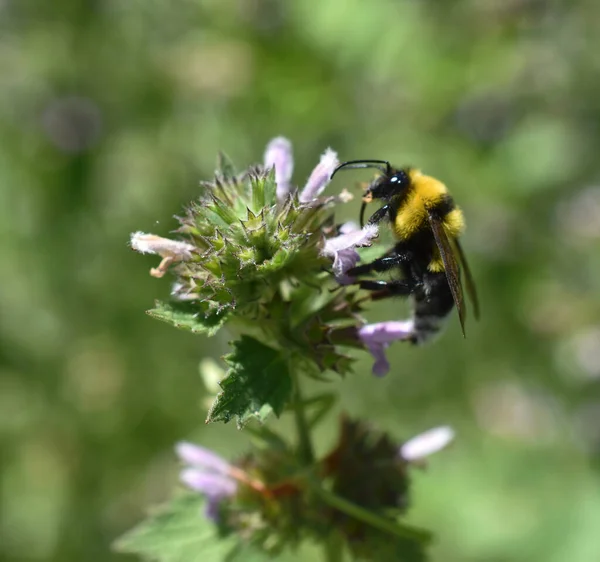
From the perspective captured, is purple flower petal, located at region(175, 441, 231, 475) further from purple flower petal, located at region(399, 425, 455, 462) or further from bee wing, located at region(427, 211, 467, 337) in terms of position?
bee wing, located at region(427, 211, 467, 337)

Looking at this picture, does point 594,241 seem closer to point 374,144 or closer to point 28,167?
point 374,144

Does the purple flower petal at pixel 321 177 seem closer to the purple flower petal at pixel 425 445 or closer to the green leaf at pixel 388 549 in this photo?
the purple flower petal at pixel 425 445

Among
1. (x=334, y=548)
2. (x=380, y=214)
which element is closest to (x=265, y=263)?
(x=380, y=214)

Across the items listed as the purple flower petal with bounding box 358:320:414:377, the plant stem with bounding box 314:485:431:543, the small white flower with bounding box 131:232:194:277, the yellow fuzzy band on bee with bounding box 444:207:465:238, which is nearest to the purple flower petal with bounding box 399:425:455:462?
the plant stem with bounding box 314:485:431:543

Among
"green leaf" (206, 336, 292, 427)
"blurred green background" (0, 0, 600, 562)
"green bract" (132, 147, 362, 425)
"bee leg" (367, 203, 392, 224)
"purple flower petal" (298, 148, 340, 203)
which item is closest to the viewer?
"green leaf" (206, 336, 292, 427)

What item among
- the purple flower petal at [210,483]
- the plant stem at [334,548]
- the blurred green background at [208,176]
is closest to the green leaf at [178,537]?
the purple flower petal at [210,483]

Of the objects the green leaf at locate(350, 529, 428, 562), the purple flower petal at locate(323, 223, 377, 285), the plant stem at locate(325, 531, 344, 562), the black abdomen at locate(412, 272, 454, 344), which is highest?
the black abdomen at locate(412, 272, 454, 344)

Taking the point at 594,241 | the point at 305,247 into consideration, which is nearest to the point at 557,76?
the point at 594,241
